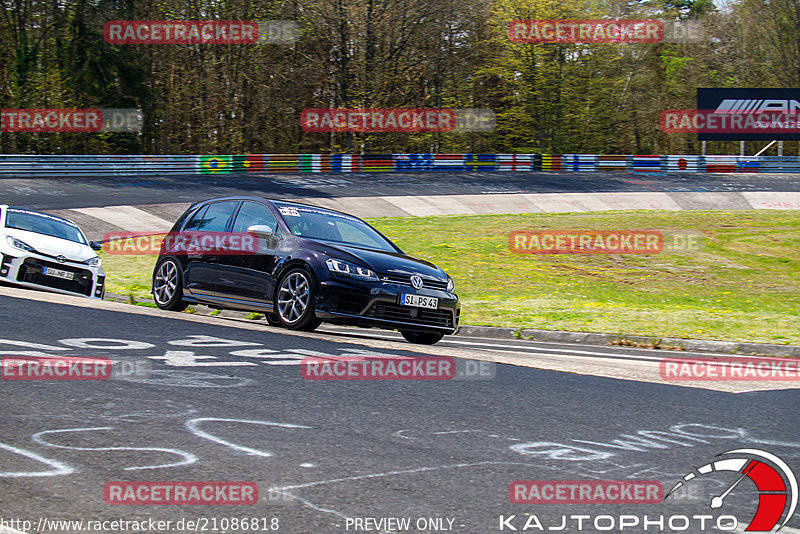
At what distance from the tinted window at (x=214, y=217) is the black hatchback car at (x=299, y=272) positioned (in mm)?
16

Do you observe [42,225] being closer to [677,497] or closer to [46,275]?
[46,275]

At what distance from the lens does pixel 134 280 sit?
17.7m

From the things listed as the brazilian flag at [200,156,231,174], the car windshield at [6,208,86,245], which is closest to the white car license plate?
the car windshield at [6,208,86,245]

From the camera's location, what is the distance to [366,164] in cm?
4612

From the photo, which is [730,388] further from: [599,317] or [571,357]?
[599,317]

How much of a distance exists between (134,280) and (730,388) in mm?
12850
